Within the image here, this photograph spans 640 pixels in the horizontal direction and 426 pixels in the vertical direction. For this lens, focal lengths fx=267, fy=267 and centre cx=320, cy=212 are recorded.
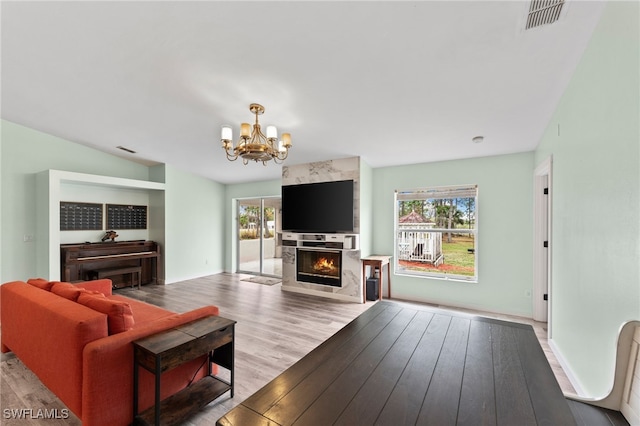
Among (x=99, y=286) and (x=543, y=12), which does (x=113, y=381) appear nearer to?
(x=99, y=286)

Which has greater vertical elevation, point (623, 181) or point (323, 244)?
point (623, 181)

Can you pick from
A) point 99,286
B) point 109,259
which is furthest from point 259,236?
point 99,286

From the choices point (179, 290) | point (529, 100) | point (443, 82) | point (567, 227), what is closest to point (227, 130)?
point (443, 82)

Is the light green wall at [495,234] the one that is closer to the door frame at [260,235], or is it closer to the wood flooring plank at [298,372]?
the wood flooring plank at [298,372]

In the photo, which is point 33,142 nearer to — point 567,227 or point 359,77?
point 359,77

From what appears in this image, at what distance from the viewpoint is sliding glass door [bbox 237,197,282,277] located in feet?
23.0

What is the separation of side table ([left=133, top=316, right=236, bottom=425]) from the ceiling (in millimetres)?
2289

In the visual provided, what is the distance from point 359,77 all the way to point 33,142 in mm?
5673

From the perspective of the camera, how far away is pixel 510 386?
3.58ft

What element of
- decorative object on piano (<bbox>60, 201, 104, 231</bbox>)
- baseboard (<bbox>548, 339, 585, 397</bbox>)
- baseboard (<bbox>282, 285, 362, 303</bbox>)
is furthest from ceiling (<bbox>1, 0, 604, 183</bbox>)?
baseboard (<bbox>282, 285, 362, 303</bbox>)

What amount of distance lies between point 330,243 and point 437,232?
74.0 inches

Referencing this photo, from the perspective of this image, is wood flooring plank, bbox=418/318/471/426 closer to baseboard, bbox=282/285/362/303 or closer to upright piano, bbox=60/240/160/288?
baseboard, bbox=282/285/362/303

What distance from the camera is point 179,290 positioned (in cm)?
542

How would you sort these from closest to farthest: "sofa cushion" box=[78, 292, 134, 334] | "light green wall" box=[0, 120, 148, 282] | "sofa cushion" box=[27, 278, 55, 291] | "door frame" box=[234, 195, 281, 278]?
"sofa cushion" box=[78, 292, 134, 334] → "sofa cushion" box=[27, 278, 55, 291] → "light green wall" box=[0, 120, 148, 282] → "door frame" box=[234, 195, 281, 278]
